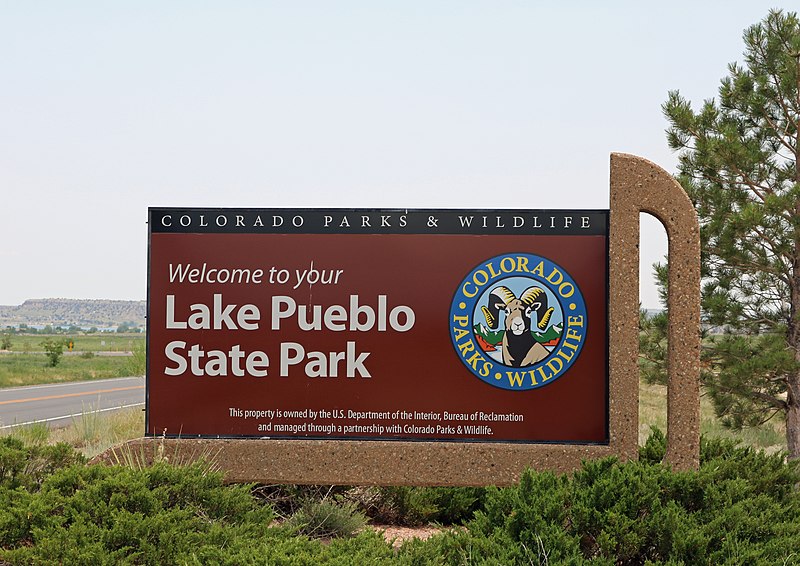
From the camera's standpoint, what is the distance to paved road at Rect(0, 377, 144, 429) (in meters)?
19.8

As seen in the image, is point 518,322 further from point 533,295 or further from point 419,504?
point 419,504

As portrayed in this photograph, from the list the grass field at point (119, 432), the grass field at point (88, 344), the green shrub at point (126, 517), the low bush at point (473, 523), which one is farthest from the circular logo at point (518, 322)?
the grass field at point (88, 344)

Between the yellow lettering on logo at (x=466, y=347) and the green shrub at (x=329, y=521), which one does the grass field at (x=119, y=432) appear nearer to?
the green shrub at (x=329, y=521)

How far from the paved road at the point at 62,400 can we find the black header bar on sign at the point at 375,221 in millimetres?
10938

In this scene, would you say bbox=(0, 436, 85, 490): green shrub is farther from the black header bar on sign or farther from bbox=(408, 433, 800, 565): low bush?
bbox=(408, 433, 800, 565): low bush

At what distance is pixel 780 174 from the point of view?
11180 mm

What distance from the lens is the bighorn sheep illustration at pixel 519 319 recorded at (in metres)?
6.65

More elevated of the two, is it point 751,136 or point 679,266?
point 751,136

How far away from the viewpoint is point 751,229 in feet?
33.9

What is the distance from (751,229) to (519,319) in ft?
16.6

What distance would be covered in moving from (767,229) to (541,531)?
24.1ft

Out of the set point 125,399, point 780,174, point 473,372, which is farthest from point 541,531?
point 125,399

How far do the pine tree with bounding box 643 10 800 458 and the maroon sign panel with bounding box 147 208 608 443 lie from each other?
4632 millimetres

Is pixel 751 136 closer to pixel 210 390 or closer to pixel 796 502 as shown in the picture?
pixel 796 502
